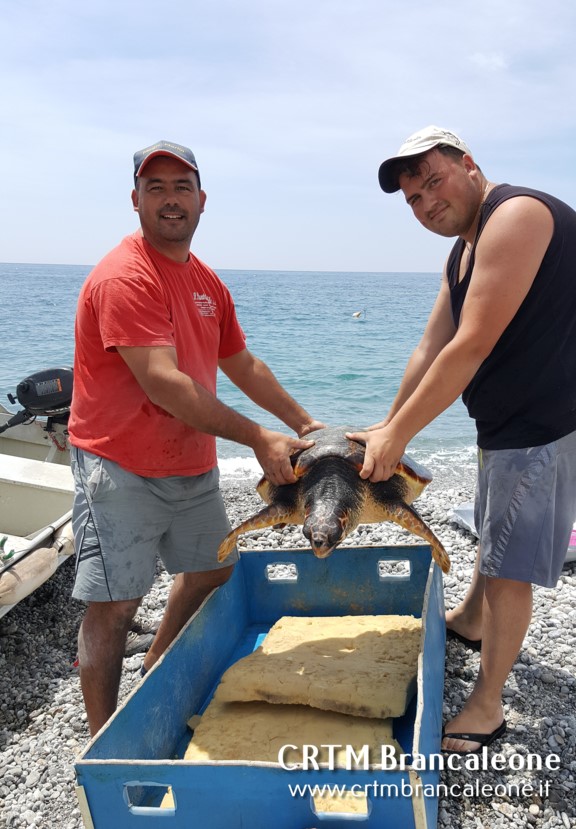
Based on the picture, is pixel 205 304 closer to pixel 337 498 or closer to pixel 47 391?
pixel 337 498

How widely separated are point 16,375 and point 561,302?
19.4 meters

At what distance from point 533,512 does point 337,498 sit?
0.88 meters

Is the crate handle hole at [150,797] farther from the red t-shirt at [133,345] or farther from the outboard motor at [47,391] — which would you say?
the outboard motor at [47,391]

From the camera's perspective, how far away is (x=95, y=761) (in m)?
2.05

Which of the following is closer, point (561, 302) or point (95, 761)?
point (95, 761)

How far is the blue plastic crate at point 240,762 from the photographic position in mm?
2020

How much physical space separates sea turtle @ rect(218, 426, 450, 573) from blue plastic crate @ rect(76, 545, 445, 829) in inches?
15.1

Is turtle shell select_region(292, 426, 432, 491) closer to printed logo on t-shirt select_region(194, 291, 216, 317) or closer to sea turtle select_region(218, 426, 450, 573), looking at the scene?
sea turtle select_region(218, 426, 450, 573)

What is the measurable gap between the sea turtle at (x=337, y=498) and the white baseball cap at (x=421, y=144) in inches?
52.1

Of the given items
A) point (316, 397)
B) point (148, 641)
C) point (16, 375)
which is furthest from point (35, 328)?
point (148, 641)

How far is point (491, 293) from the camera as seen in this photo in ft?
8.53

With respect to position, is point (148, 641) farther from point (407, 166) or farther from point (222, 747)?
point (407, 166)

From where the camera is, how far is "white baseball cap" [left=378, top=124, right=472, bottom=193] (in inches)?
109

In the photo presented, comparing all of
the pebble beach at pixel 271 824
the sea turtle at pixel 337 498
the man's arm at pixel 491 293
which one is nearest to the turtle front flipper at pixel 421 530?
the sea turtle at pixel 337 498
